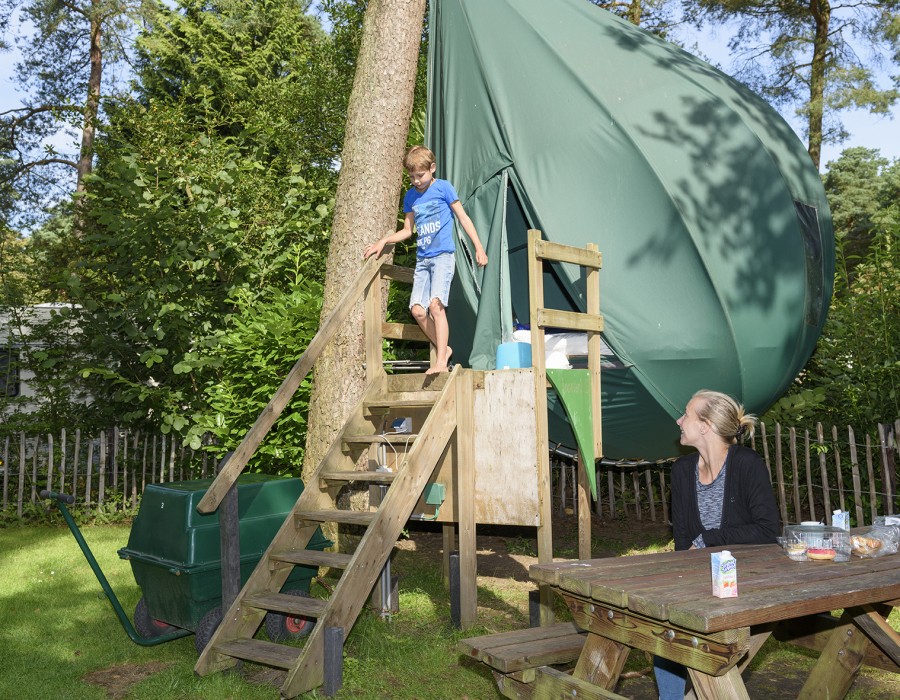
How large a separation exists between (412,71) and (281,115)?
7.96m

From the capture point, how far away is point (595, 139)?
674cm

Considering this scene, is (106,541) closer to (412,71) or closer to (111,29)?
(412,71)

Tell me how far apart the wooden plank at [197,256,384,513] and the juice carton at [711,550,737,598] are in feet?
9.98

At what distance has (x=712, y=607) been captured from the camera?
2854 mm

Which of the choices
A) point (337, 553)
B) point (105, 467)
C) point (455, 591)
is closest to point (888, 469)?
point (455, 591)

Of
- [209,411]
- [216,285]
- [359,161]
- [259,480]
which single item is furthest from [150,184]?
[259,480]

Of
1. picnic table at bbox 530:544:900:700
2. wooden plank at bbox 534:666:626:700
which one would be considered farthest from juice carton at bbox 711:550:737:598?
wooden plank at bbox 534:666:626:700

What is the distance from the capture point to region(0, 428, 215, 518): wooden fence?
420 inches

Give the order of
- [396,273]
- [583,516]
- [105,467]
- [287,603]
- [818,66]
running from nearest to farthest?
1. [287,603]
2. [583,516]
3. [396,273]
4. [105,467]
5. [818,66]

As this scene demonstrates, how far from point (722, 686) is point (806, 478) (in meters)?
6.27

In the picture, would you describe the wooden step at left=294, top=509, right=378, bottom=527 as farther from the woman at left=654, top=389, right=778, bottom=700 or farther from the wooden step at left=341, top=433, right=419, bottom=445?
the woman at left=654, top=389, right=778, bottom=700

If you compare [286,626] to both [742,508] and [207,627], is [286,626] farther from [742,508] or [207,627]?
[742,508]

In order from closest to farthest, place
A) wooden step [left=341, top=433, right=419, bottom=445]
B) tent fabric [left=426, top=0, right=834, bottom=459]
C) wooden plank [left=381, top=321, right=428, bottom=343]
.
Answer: wooden step [left=341, top=433, right=419, bottom=445]
tent fabric [left=426, top=0, right=834, bottom=459]
wooden plank [left=381, top=321, right=428, bottom=343]

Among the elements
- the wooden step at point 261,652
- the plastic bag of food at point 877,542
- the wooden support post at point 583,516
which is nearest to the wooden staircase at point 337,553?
the wooden step at point 261,652
